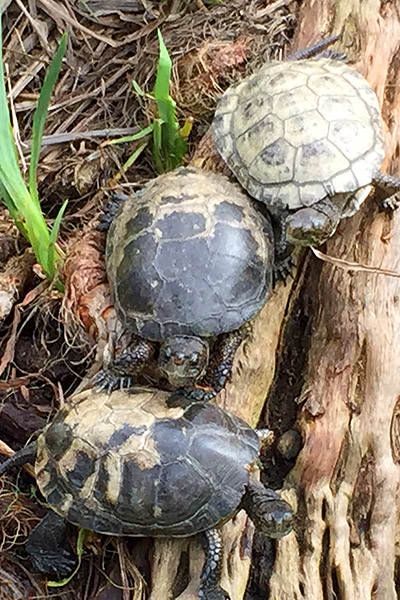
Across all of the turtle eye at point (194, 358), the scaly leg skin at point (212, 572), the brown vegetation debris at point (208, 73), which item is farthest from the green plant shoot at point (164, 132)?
the scaly leg skin at point (212, 572)

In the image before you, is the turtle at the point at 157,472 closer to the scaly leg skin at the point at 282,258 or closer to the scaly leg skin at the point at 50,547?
the scaly leg skin at the point at 50,547

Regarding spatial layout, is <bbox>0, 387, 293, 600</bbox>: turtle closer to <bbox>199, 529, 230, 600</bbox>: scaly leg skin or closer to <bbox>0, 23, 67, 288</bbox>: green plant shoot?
<bbox>199, 529, 230, 600</bbox>: scaly leg skin

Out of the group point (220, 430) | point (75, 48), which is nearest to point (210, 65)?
point (75, 48)

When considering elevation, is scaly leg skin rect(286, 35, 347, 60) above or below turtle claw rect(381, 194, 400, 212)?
above

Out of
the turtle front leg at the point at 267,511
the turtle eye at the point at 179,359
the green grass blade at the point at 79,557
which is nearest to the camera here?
the turtle front leg at the point at 267,511

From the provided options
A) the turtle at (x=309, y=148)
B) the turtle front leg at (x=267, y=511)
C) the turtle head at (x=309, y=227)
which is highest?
the turtle at (x=309, y=148)

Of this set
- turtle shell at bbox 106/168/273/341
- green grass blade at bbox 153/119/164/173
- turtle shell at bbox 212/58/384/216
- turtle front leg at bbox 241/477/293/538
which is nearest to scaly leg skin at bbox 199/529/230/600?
turtle front leg at bbox 241/477/293/538

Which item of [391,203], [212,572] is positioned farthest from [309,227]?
[212,572]

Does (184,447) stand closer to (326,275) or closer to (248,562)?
(248,562)
